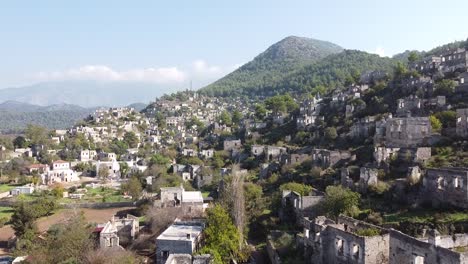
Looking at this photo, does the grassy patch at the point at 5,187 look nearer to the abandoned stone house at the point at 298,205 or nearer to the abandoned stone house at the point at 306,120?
the abandoned stone house at the point at 306,120

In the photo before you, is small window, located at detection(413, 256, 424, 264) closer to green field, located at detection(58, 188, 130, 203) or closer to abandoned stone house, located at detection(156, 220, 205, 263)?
abandoned stone house, located at detection(156, 220, 205, 263)

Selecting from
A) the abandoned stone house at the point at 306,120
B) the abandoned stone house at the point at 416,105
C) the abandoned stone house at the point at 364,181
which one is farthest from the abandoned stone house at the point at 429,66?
the abandoned stone house at the point at 364,181

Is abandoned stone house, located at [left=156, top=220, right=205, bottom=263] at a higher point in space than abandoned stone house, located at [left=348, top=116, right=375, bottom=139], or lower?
lower

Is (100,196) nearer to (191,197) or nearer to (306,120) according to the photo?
(191,197)

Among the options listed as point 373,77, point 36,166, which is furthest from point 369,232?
point 36,166

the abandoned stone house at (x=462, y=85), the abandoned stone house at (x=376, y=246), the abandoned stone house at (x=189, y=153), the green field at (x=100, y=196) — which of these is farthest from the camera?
the abandoned stone house at (x=189, y=153)

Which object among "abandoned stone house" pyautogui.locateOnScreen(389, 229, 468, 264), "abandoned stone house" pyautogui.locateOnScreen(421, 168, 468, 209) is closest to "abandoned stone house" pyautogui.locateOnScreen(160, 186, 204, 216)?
"abandoned stone house" pyautogui.locateOnScreen(421, 168, 468, 209)
